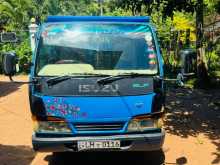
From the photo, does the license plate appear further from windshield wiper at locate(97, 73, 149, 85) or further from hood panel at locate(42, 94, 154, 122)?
windshield wiper at locate(97, 73, 149, 85)

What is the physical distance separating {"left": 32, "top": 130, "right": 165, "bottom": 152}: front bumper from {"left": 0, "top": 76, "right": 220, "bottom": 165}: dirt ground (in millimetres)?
1238

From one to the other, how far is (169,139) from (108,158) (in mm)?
1619

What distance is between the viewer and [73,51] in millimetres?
7145

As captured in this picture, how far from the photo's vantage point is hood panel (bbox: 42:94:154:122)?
650cm

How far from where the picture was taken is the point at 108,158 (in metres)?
8.00

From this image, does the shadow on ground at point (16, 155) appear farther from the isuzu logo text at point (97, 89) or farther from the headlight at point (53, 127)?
the isuzu logo text at point (97, 89)

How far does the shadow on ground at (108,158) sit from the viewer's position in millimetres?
7809

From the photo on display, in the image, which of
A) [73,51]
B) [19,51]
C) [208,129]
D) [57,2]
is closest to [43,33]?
[73,51]

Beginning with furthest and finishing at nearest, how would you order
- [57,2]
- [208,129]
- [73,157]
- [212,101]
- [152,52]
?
[57,2] → [212,101] → [208,129] → [73,157] → [152,52]

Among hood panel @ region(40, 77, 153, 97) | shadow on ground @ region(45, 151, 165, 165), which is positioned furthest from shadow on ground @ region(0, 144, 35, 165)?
hood panel @ region(40, 77, 153, 97)

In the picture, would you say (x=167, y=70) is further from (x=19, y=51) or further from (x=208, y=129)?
(x=208, y=129)

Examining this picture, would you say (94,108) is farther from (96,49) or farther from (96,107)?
(96,49)

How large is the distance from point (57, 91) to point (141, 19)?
73.6 inches

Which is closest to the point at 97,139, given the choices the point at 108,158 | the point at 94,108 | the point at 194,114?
the point at 94,108
